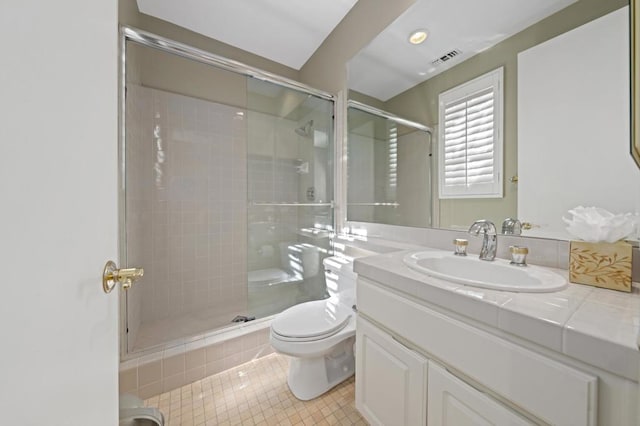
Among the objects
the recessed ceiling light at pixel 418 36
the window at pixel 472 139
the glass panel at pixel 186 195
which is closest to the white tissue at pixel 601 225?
the window at pixel 472 139

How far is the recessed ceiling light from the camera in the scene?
1378 millimetres

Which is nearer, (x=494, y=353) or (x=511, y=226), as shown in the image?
(x=494, y=353)

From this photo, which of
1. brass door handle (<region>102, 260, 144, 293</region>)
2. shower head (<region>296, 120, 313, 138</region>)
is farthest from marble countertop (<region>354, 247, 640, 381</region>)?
shower head (<region>296, 120, 313, 138</region>)

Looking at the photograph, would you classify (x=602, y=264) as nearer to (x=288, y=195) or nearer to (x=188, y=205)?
(x=288, y=195)

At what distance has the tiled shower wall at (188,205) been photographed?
197 cm

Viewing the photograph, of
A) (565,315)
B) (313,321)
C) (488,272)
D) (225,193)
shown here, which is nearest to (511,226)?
(488,272)

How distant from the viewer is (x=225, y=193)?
235cm

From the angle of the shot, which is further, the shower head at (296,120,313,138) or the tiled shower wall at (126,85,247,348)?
the shower head at (296,120,313,138)

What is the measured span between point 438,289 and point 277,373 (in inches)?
49.7

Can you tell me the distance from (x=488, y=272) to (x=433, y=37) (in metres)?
1.25

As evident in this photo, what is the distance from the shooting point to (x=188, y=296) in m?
2.17

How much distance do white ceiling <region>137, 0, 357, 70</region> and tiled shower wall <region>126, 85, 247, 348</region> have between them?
58 centimetres
